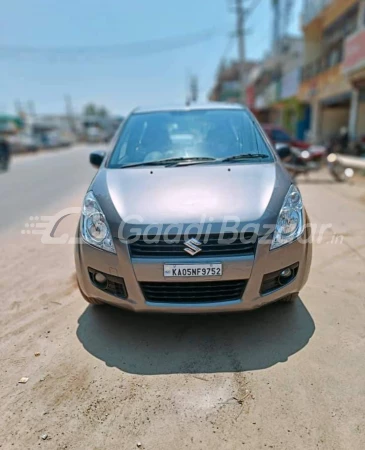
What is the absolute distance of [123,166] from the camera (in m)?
3.12

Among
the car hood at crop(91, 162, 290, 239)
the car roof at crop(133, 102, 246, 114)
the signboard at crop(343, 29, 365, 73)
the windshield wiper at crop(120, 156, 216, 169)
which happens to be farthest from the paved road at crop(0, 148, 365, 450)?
the signboard at crop(343, 29, 365, 73)

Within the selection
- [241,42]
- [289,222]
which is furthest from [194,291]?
[241,42]

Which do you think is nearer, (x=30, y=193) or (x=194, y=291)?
(x=194, y=291)

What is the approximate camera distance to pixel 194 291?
94.7 inches

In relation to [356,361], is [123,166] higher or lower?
higher

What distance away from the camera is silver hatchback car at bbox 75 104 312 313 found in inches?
91.3

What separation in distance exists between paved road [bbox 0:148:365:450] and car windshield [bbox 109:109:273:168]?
142cm

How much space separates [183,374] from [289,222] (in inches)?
50.8

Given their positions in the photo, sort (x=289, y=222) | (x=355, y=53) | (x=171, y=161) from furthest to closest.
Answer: (x=355, y=53) < (x=171, y=161) < (x=289, y=222)

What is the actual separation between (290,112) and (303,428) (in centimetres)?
2543

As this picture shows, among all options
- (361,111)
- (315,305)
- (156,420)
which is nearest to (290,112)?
(361,111)

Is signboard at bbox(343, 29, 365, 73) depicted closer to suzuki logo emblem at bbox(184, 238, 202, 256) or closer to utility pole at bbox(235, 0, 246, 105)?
utility pole at bbox(235, 0, 246, 105)

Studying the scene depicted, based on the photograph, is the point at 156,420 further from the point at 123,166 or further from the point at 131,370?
the point at 123,166

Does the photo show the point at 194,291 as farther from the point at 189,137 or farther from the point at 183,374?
the point at 189,137
